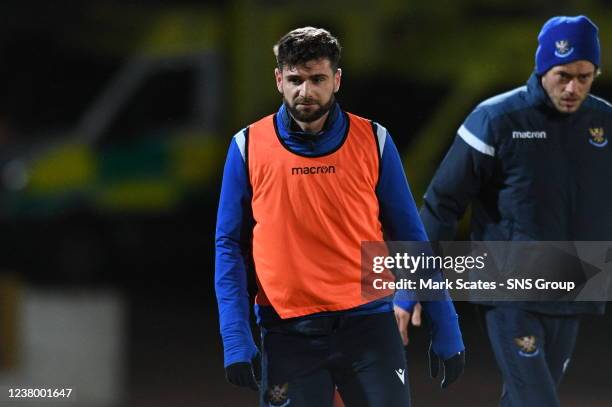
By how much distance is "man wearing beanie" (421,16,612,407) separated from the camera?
5008 mm

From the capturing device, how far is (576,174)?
16.7ft

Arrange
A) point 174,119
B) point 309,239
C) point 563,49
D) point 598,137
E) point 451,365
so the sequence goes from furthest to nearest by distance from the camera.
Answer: point 174,119, point 598,137, point 563,49, point 451,365, point 309,239

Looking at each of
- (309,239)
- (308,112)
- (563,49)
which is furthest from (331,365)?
(563,49)

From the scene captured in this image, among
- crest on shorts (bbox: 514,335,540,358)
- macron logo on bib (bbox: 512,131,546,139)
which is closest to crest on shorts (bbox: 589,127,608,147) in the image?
macron logo on bib (bbox: 512,131,546,139)

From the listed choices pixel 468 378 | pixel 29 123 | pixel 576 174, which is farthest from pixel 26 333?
pixel 29 123

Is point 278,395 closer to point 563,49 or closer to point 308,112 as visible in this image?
point 308,112

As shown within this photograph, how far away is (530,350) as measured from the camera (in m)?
4.99

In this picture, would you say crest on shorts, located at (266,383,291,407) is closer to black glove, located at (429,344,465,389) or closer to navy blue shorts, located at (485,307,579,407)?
black glove, located at (429,344,465,389)

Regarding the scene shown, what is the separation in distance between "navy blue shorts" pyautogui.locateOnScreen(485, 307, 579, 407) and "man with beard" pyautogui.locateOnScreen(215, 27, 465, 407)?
0.75 m

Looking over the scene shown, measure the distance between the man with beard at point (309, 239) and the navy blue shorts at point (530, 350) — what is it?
0.75 m

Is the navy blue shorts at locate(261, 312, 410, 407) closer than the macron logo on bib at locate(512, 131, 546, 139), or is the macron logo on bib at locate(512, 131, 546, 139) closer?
the navy blue shorts at locate(261, 312, 410, 407)

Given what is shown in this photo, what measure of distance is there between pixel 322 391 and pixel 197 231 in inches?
293

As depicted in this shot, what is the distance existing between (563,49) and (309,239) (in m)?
1.23

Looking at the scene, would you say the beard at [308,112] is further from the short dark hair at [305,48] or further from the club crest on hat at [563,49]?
the club crest on hat at [563,49]
